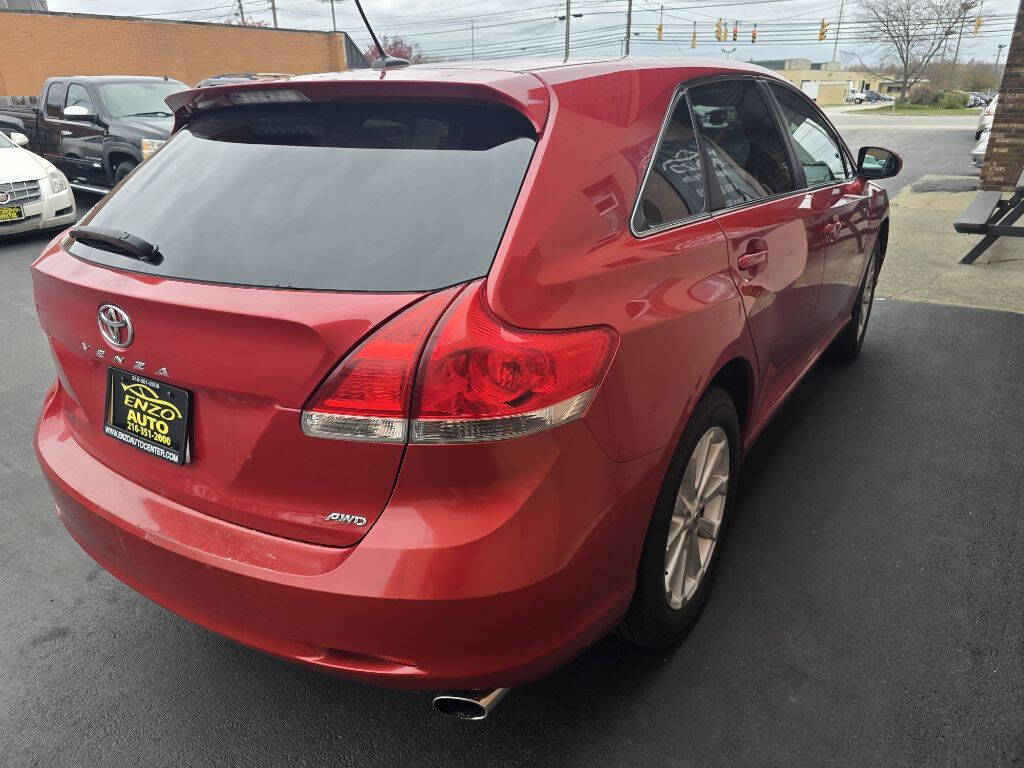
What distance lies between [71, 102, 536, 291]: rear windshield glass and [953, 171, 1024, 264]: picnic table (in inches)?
240

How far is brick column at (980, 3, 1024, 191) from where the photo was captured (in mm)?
9188

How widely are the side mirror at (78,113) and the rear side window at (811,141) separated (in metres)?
9.54

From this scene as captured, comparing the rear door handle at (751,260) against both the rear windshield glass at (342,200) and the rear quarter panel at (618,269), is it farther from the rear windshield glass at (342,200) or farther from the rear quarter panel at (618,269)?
the rear windshield glass at (342,200)

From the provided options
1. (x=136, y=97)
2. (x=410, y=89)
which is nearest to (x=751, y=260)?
(x=410, y=89)

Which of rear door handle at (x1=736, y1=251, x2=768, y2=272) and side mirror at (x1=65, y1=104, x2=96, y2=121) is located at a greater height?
A: rear door handle at (x1=736, y1=251, x2=768, y2=272)

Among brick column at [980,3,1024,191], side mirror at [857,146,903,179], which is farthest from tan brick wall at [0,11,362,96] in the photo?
side mirror at [857,146,903,179]

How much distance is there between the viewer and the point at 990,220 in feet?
22.7

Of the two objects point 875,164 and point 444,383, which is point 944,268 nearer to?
point 875,164

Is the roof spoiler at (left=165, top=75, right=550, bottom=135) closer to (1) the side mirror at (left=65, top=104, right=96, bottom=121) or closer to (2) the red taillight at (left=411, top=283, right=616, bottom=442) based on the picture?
(2) the red taillight at (left=411, top=283, right=616, bottom=442)

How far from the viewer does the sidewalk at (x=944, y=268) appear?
20.4 feet

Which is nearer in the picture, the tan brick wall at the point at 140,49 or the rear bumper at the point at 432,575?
the rear bumper at the point at 432,575

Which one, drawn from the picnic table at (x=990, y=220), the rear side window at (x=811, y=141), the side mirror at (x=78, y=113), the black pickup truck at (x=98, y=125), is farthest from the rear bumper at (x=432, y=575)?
the side mirror at (x=78, y=113)

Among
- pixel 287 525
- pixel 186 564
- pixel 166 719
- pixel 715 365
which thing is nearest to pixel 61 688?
pixel 166 719

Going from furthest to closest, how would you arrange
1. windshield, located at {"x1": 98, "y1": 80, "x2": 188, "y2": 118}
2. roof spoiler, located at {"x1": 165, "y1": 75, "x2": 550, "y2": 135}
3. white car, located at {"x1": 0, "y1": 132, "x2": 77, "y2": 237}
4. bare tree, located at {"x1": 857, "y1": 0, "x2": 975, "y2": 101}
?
bare tree, located at {"x1": 857, "y1": 0, "x2": 975, "y2": 101} < windshield, located at {"x1": 98, "y1": 80, "x2": 188, "y2": 118} < white car, located at {"x1": 0, "y1": 132, "x2": 77, "y2": 237} < roof spoiler, located at {"x1": 165, "y1": 75, "x2": 550, "y2": 135}
